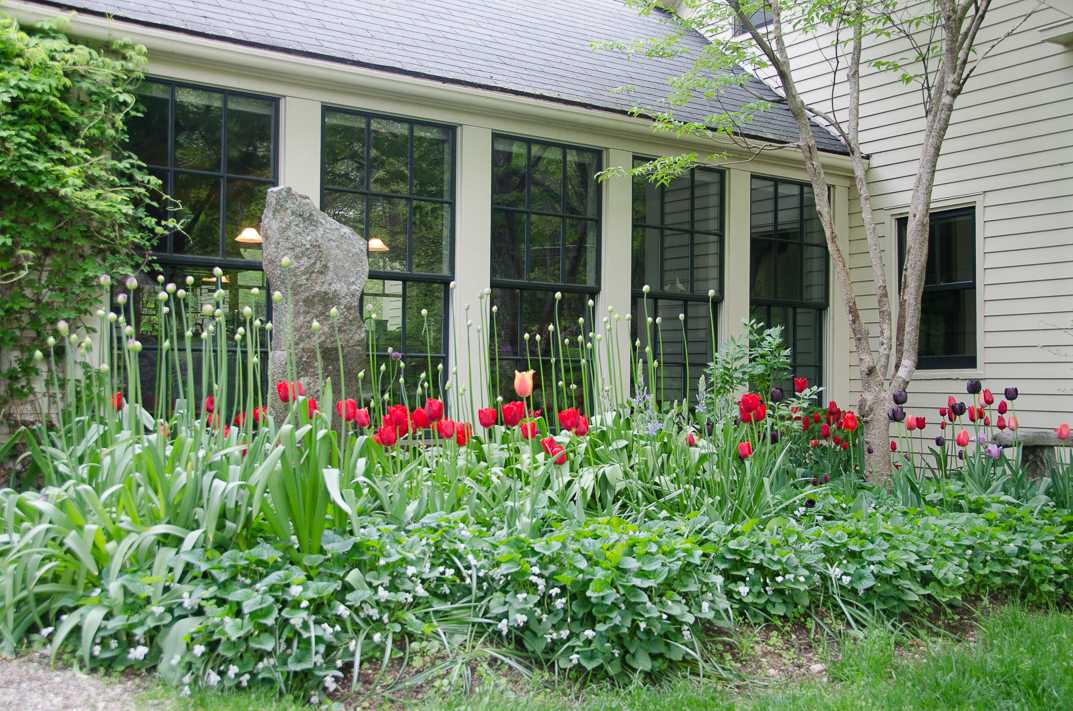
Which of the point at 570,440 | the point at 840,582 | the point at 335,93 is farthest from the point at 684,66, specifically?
the point at 840,582

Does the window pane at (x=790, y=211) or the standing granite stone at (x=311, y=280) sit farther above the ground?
the window pane at (x=790, y=211)

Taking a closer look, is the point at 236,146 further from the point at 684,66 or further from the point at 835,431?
the point at 684,66

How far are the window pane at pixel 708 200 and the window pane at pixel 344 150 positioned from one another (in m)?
3.15

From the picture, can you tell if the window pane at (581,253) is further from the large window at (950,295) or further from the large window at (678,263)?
the large window at (950,295)

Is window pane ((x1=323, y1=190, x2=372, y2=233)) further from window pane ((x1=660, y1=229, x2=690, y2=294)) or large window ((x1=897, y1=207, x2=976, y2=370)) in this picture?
large window ((x1=897, y1=207, x2=976, y2=370))

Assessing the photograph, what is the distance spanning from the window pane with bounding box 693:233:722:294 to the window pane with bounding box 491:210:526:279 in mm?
1805

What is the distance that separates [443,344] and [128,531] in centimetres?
361

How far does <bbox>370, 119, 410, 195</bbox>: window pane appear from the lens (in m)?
5.50

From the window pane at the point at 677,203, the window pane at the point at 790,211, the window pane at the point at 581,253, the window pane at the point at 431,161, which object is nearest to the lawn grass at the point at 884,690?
the window pane at the point at 581,253

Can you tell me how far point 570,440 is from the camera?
342 centimetres

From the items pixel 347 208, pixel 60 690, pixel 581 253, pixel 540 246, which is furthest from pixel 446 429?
pixel 581 253

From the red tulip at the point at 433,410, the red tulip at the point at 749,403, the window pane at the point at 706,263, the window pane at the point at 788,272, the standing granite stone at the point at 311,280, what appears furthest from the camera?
the window pane at the point at 788,272

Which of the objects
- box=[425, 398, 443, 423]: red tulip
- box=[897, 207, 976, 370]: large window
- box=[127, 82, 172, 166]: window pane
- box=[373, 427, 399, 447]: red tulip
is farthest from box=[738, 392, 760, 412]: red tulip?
box=[897, 207, 976, 370]: large window

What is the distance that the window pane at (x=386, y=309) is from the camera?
214 inches
